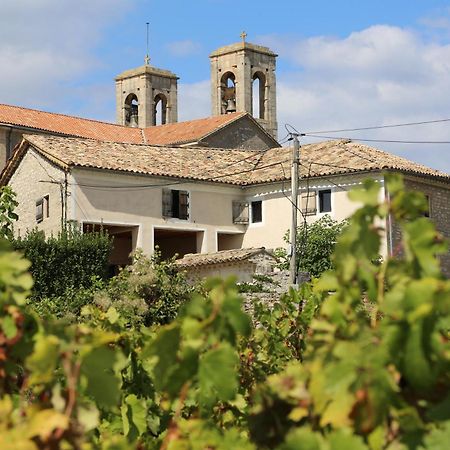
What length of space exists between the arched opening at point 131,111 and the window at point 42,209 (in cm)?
3232

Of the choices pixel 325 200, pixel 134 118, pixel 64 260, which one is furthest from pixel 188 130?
pixel 64 260

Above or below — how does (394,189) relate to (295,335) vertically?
above

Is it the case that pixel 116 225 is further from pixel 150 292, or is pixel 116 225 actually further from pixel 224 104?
pixel 224 104

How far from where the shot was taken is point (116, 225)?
32.9 meters

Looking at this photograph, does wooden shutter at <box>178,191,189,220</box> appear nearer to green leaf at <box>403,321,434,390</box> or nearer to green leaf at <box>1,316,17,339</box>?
green leaf at <box>1,316,17,339</box>

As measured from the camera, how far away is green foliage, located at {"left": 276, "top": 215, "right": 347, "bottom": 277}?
32344mm

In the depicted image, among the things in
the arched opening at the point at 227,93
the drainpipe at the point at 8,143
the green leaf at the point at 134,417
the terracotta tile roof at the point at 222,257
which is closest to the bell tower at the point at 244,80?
the arched opening at the point at 227,93

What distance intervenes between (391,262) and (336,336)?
0.79ft

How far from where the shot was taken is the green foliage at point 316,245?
32.3 meters

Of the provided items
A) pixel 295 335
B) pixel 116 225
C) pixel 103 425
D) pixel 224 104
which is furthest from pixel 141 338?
pixel 224 104

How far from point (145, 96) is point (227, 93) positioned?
24.7 ft

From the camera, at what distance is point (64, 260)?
28562 mm

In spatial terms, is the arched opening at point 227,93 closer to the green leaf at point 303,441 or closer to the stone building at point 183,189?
the stone building at point 183,189

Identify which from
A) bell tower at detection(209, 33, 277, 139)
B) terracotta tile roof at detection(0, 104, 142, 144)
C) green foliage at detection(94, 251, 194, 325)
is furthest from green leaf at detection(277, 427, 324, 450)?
bell tower at detection(209, 33, 277, 139)
